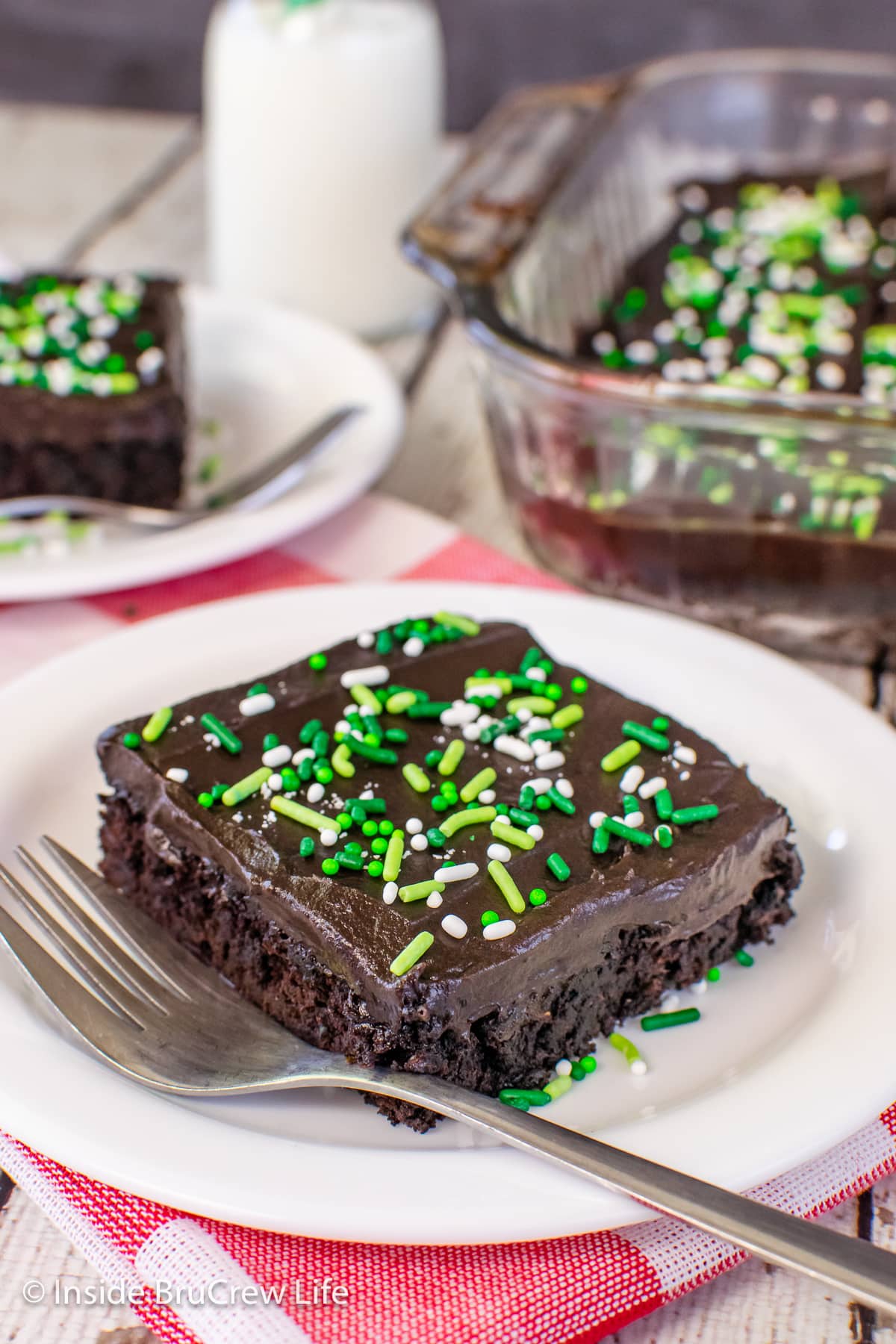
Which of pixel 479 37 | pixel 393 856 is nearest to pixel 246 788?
pixel 393 856

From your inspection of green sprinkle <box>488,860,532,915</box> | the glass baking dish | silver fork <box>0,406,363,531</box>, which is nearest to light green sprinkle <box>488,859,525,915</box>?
green sprinkle <box>488,860,532,915</box>

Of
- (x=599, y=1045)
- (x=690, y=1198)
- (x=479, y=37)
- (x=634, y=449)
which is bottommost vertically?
(x=599, y=1045)

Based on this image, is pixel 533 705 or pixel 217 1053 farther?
pixel 533 705

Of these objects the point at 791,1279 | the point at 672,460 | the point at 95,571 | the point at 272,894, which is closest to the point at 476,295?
the point at 672,460

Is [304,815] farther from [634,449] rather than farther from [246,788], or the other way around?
[634,449]

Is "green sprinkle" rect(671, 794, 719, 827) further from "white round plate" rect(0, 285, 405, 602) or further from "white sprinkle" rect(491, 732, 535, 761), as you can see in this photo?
"white round plate" rect(0, 285, 405, 602)

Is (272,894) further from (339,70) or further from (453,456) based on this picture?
(339,70)

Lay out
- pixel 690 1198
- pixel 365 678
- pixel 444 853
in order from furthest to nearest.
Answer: pixel 365 678 < pixel 444 853 < pixel 690 1198
